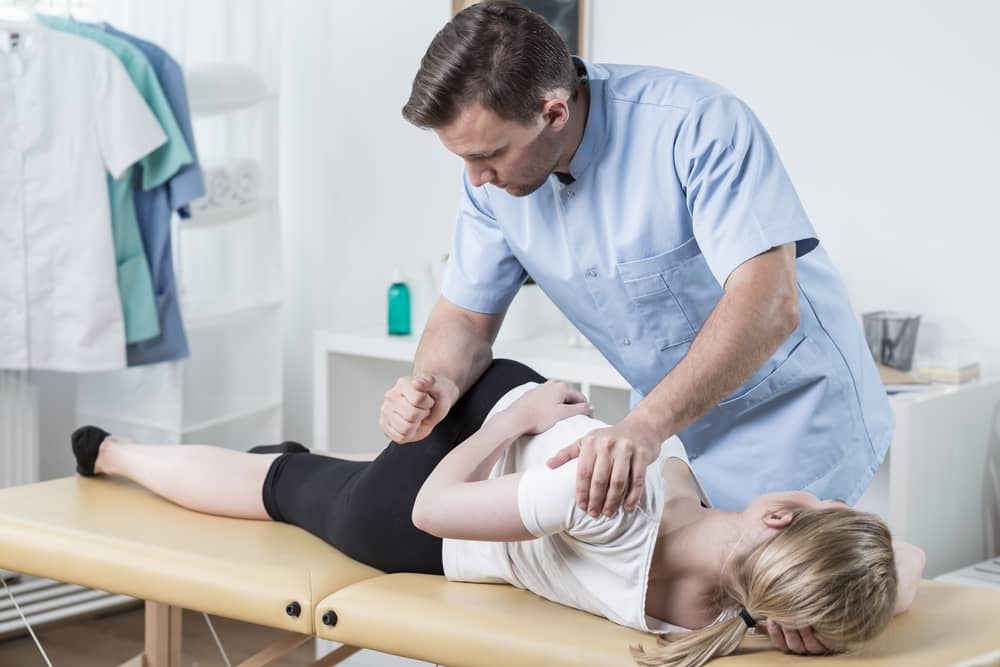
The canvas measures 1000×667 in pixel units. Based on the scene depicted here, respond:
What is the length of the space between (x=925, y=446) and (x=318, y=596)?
1.22 metres

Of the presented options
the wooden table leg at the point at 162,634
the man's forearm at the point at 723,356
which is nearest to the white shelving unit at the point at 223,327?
the wooden table leg at the point at 162,634

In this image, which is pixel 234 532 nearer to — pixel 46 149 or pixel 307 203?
pixel 46 149

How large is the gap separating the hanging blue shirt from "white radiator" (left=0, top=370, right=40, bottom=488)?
247mm

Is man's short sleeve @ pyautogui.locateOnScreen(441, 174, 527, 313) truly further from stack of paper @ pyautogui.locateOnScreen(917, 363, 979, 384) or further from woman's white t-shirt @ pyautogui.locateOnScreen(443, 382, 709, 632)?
stack of paper @ pyautogui.locateOnScreen(917, 363, 979, 384)

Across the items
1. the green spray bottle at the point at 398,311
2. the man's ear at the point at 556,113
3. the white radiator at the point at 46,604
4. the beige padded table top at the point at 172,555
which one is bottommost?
the white radiator at the point at 46,604

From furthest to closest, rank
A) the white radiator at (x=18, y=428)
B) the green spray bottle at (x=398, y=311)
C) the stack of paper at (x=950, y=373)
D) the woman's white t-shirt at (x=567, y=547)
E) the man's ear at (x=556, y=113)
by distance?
1. the green spray bottle at (x=398, y=311)
2. the white radiator at (x=18, y=428)
3. the stack of paper at (x=950, y=373)
4. the man's ear at (x=556, y=113)
5. the woman's white t-shirt at (x=567, y=547)

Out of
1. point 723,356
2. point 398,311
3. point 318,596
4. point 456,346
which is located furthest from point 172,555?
point 398,311

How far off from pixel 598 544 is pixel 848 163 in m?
1.48

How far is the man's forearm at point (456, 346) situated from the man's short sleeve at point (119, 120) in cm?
116

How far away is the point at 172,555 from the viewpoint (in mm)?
1595

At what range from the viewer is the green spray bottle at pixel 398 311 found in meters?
3.02

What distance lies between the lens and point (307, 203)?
11.7 ft

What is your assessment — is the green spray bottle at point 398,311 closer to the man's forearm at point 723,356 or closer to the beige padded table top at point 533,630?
the beige padded table top at point 533,630

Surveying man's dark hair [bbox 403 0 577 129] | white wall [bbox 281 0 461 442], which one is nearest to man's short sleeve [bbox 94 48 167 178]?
white wall [bbox 281 0 461 442]
